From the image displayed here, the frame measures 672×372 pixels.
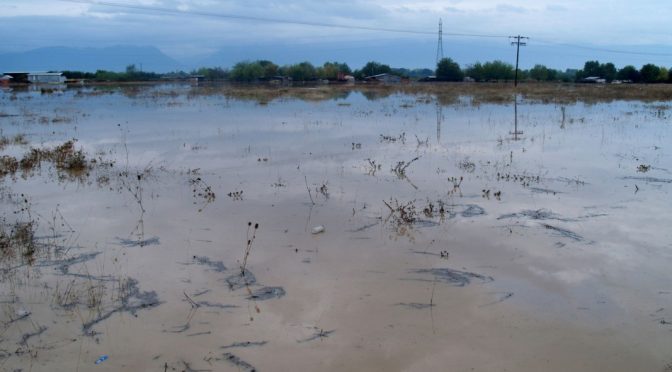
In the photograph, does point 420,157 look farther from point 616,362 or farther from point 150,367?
point 150,367

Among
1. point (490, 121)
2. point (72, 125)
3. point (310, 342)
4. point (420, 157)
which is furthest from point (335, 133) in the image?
point (310, 342)

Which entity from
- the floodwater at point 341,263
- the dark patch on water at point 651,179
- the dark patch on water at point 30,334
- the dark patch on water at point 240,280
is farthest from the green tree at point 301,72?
the dark patch on water at point 30,334

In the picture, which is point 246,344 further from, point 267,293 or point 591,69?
point 591,69

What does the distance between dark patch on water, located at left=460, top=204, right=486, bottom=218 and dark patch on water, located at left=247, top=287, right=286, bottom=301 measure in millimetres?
4614

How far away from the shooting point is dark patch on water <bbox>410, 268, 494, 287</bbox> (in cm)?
717

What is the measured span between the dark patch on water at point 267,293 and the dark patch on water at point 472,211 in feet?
15.1

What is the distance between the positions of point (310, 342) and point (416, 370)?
1.26 m

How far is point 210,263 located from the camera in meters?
7.85

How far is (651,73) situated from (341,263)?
3565 inches

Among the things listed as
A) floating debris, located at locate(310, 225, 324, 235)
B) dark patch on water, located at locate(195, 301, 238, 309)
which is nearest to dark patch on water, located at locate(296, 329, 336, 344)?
dark patch on water, located at locate(195, 301, 238, 309)

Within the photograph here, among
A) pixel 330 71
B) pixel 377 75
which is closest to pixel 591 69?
pixel 377 75

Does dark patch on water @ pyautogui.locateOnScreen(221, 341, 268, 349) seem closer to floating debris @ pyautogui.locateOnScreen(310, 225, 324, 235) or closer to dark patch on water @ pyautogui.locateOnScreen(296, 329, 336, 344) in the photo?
dark patch on water @ pyautogui.locateOnScreen(296, 329, 336, 344)

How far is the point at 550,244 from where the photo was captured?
8.48 meters

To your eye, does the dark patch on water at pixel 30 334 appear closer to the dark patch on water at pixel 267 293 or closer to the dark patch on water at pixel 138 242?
the dark patch on water at pixel 267 293
